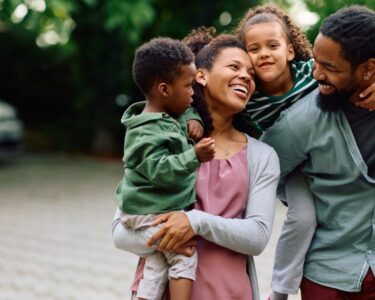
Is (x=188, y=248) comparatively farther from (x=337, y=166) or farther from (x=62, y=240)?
(x=62, y=240)

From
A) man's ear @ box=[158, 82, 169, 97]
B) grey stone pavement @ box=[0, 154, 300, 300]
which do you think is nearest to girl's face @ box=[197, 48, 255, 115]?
man's ear @ box=[158, 82, 169, 97]

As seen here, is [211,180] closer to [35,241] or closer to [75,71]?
[35,241]

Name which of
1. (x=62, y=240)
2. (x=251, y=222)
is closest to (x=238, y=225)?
(x=251, y=222)

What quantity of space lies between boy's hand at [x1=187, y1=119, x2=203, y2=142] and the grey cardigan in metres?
0.21

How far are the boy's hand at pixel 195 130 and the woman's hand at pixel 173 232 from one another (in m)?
0.30

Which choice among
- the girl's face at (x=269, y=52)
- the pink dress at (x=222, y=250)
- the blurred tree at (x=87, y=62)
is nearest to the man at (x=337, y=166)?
the girl's face at (x=269, y=52)

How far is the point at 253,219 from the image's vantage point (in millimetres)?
2566

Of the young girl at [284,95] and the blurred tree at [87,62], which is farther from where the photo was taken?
the blurred tree at [87,62]

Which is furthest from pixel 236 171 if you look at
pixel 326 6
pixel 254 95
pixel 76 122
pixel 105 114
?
pixel 76 122

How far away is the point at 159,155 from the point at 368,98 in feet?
2.55

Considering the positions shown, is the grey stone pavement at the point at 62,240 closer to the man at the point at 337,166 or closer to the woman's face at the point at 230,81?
the man at the point at 337,166

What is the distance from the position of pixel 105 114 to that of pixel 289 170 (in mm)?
12433

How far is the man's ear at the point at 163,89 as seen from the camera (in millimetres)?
2574

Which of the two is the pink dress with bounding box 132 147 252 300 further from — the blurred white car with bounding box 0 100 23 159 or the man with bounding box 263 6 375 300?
the blurred white car with bounding box 0 100 23 159
